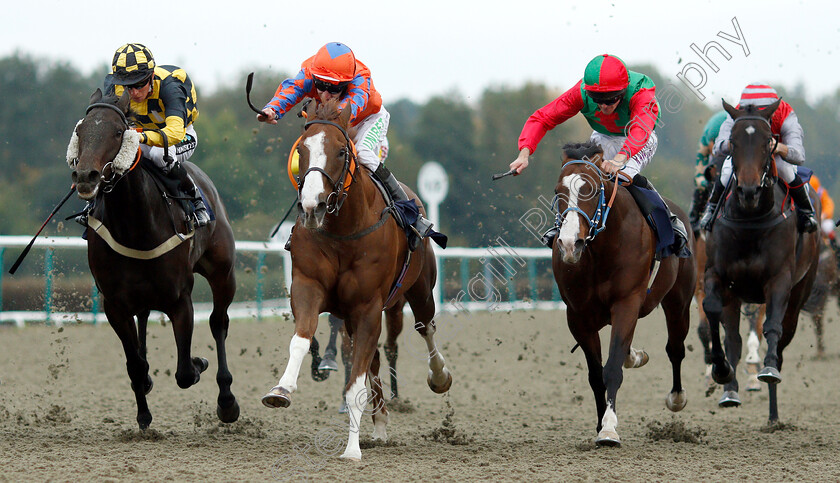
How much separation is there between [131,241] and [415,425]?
2.55m

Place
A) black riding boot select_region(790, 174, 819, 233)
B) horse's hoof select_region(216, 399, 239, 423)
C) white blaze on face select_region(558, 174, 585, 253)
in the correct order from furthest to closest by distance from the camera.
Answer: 1. black riding boot select_region(790, 174, 819, 233)
2. horse's hoof select_region(216, 399, 239, 423)
3. white blaze on face select_region(558, 174, 585, 253)

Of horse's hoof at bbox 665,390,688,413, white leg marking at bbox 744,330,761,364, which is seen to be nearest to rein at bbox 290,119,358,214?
horse's hoof at bbox 665,390,688,413

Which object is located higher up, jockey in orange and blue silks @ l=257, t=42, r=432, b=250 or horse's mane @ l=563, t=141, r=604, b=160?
jockey in orange and blue silks @ l=257, t=42, r=432, b=250

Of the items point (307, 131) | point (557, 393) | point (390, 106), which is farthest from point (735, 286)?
point (390, 106)

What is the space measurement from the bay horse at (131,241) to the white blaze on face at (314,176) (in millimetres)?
1207

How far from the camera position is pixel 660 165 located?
2967 centimetres

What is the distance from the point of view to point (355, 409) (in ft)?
16.8

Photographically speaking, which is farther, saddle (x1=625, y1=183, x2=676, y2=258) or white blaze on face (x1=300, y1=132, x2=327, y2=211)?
saddle (x1=625, y1=183, x2=676, y2=258)

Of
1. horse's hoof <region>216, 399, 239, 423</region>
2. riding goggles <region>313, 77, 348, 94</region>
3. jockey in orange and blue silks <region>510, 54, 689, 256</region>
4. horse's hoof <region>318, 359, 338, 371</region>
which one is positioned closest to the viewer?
riding goggles <region>313, 77, 348, 94</region>

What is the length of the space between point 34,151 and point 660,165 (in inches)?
701

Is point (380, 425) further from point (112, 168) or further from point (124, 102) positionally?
point (124, 102)

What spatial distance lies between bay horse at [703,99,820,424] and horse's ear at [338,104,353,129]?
Answer: 2.58 m

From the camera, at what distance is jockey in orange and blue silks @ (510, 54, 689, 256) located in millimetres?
6086

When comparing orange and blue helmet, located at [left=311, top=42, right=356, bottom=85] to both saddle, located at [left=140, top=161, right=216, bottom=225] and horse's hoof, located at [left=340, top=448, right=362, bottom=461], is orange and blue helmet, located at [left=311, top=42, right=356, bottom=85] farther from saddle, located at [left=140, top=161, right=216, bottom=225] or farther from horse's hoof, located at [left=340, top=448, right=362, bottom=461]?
horse's hoof, located at [left=340, top=448, right=362, bottom=461]
